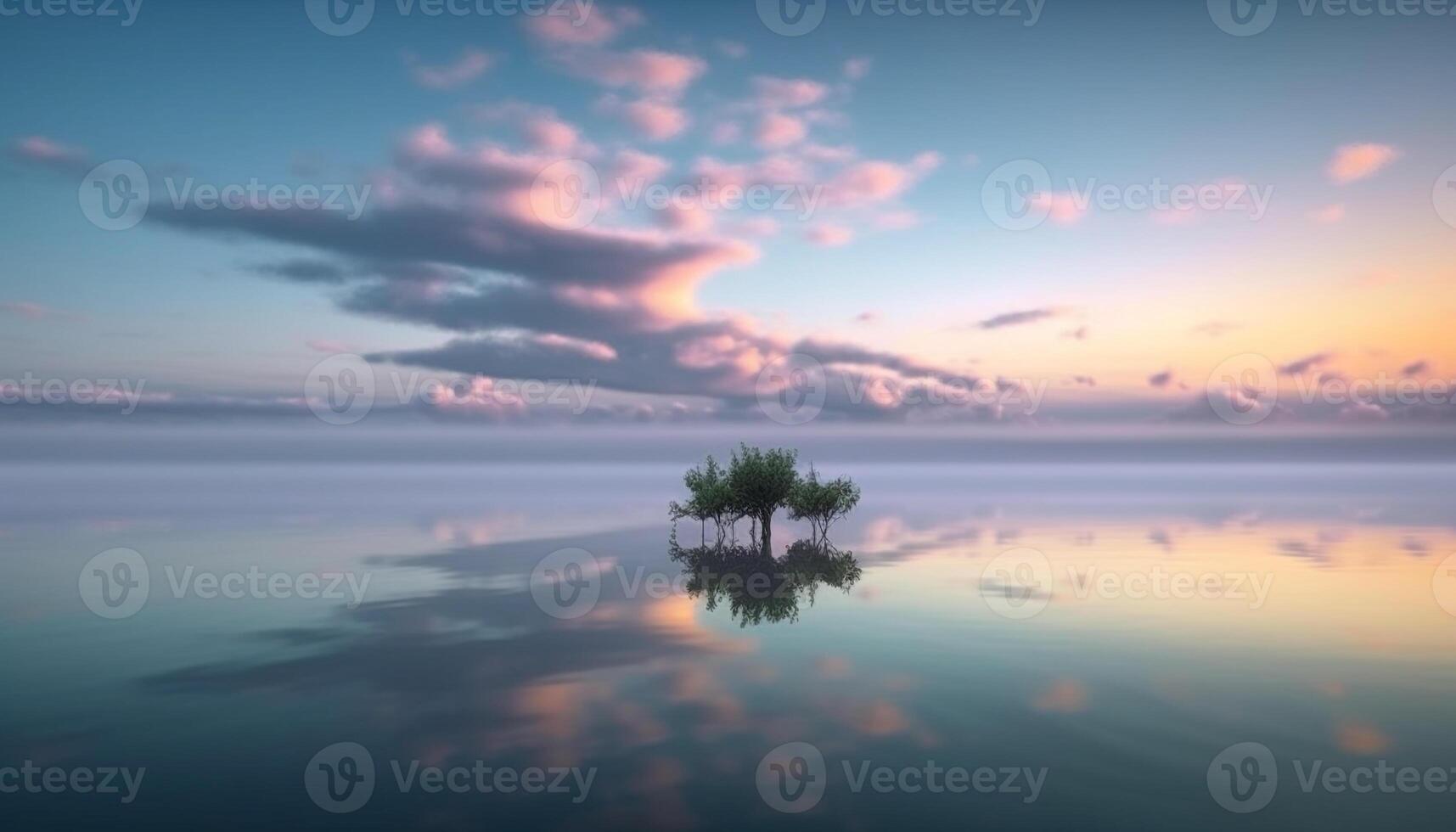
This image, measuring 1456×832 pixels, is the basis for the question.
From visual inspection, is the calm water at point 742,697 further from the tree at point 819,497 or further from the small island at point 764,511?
the tree at point 819,497

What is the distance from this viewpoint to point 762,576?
67.4 metres

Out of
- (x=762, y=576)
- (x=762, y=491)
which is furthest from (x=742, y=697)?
(x=762, y=491)

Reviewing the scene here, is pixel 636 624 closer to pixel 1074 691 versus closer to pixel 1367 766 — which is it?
pixel 1074 691

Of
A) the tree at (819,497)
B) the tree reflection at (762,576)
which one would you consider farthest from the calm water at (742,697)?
the tree at (819,497)

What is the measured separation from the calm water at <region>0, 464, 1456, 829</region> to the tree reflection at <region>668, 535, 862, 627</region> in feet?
4.57

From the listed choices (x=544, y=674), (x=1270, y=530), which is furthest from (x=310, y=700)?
(x=1270, y=530)

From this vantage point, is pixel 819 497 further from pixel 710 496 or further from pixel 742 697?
Answer: pixel 742 697

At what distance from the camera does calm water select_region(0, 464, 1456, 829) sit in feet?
77.3

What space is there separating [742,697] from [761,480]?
44375mm

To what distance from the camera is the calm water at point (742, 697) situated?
77.3ft

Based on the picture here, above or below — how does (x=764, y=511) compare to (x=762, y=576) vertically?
above

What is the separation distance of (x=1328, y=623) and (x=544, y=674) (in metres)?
47.9

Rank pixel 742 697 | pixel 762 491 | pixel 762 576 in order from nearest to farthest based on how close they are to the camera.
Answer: pixel 742 697, pixel 762 576, pixel 762 491

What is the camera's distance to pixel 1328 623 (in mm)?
49344
